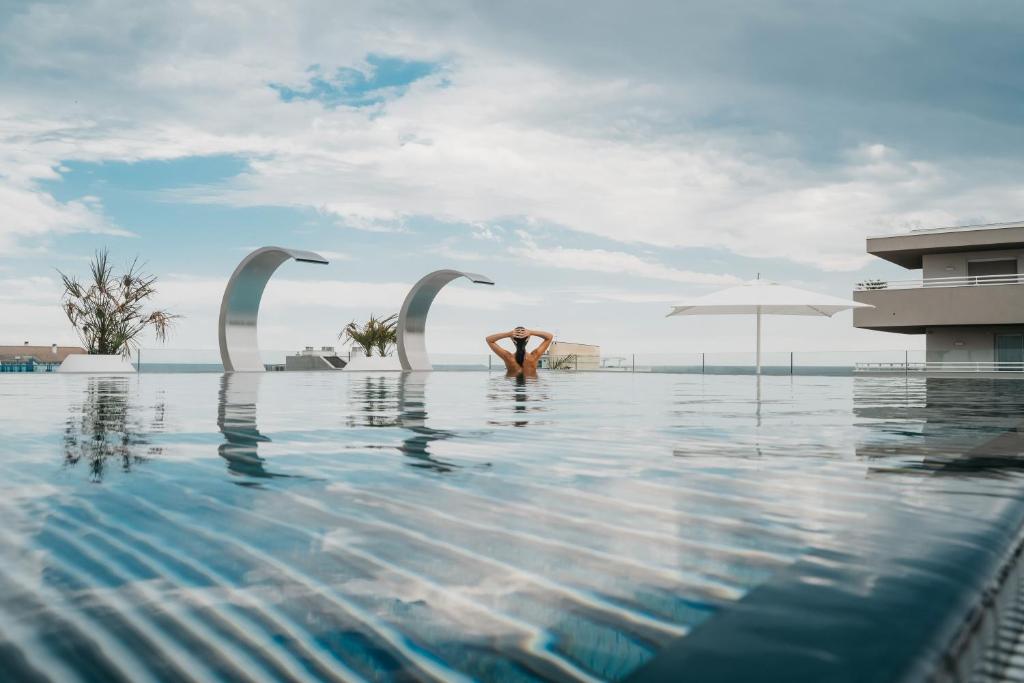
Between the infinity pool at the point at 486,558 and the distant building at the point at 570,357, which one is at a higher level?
the distant building at the point at 570,357

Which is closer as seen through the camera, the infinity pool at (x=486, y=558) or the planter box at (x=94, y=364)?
the infinity pool at (x=486, y=558)

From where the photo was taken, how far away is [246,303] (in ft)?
72.9

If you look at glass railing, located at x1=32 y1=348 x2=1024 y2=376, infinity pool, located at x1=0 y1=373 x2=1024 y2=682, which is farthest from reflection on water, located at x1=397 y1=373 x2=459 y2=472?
glass railing, located at x1=32 y1=348 x2=1024 y2=376

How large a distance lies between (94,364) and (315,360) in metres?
11.5

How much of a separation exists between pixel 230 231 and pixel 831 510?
3793cm

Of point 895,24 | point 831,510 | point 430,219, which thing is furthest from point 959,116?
point 831,510

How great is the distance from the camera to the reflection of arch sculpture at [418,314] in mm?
26266

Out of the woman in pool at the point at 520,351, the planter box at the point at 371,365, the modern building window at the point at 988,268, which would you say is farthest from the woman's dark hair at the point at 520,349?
the modern building window at the point at 988,268

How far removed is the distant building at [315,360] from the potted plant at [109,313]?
32.7 feet

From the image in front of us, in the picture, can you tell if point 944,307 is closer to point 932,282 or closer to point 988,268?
point 932,282

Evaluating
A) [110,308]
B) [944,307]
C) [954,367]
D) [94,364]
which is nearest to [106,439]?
[94,364]

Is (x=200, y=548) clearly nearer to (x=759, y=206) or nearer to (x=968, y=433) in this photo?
(x=968, y=433)

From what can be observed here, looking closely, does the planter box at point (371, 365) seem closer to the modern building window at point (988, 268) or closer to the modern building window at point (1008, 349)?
the modern building window at point (1008, 349)

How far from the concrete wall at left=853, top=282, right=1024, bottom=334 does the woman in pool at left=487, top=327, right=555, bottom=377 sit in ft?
48.2
